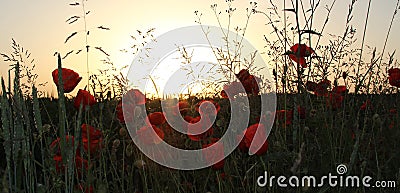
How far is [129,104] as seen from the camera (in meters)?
1.89

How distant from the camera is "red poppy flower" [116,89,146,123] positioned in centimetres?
184

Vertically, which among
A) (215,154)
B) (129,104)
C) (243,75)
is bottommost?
(215,154)

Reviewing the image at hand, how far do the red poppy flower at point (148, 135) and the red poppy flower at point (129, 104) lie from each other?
148 millimetres

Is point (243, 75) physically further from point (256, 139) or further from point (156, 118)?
point (256, 139)

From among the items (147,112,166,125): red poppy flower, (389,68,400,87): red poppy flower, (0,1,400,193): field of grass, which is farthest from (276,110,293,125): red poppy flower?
(389,68,400,87): red poppy flower

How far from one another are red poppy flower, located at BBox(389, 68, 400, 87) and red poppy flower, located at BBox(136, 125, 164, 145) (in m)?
1.32

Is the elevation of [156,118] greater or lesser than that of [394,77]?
lesser

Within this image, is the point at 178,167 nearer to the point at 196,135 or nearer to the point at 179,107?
the point at 196,135

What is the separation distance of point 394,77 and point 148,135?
4.52 ft

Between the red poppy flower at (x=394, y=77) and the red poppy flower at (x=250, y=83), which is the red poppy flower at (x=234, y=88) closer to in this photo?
the red poppy flower at (x=250, y=83)

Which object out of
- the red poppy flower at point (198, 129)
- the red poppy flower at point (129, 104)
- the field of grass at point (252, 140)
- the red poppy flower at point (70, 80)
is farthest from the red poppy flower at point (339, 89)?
the red poppy flower at point (70, 80)

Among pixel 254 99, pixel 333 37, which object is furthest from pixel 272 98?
pixel 333 37

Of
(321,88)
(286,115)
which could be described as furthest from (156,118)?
(321,88)

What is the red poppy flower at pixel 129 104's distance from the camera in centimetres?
184
